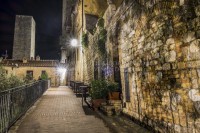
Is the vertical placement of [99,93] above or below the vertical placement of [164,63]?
below

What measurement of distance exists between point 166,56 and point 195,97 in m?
1.22

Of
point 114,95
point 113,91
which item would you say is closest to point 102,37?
point 113,91

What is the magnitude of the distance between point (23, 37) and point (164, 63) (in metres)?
42.1

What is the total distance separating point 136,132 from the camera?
5.08m

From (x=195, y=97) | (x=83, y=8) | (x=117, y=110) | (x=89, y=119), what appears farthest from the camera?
(x=83, y=8)

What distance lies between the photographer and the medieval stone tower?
42.0m

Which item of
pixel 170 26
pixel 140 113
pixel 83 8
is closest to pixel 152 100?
pixel 140 113

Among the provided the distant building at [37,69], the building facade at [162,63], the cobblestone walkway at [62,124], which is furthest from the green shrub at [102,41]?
the distant building at [37,69]

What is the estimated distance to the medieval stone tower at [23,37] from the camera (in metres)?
42.0

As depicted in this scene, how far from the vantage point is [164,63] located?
4.52 metres

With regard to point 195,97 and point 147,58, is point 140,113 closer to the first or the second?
point 147,58

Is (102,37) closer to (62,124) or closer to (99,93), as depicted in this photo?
(99,93)

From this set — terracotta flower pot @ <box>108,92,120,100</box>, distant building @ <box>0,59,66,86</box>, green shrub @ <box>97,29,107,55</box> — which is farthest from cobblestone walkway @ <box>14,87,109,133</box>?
distant building @ <box>0,59,66,86</box>

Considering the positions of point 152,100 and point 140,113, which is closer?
point 152,100
